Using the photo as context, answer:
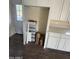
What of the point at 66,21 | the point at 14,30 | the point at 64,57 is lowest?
the point at 64,57

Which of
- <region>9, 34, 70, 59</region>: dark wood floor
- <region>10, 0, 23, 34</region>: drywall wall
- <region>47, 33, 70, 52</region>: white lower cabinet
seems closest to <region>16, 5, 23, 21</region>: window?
<region>10, 0, 23, 34</region>: drywall wall

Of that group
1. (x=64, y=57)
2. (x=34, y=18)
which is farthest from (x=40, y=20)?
(x=64, y=57)

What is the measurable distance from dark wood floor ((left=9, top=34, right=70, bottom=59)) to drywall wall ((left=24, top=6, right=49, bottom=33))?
561 mm

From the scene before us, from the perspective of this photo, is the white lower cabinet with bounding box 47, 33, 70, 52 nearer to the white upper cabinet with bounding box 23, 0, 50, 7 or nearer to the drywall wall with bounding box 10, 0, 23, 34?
the white upper cabinet with bounding box 23, 0, 50, 7

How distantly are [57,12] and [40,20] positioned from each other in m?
0.69

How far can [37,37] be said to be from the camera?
362 cm

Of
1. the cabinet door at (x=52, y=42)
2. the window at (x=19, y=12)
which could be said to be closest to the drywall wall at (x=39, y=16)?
the window at (x=19, y=12)

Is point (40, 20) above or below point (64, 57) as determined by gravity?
above

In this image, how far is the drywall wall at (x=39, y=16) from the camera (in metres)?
3.78

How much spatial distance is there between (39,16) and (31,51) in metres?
1.11

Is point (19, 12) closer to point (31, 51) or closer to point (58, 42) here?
point (31, 51)

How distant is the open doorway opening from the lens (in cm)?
366
